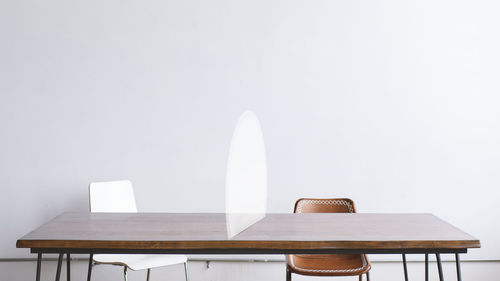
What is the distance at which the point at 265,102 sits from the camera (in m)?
3.11

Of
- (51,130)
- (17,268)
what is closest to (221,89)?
(51,130)

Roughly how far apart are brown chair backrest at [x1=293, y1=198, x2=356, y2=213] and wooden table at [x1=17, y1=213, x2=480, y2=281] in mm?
575

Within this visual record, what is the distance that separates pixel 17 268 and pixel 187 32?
6.50ft

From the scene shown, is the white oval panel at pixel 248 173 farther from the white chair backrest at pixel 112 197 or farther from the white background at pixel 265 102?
the white chair backrest at pixel 112 197

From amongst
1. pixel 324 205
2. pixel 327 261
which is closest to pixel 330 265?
pixel 327 261

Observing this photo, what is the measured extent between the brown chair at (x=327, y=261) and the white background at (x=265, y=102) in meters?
0.39

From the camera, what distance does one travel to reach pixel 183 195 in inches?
123

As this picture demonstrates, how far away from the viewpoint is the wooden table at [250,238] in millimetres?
1743

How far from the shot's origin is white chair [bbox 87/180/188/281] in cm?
250

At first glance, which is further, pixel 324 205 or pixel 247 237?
pixel 324 205

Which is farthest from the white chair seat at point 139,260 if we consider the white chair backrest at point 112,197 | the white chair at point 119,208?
the white chair backrest at point 112,197

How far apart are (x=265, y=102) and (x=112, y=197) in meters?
1.17

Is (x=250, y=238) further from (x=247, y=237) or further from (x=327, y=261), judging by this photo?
(x=327, y=261)

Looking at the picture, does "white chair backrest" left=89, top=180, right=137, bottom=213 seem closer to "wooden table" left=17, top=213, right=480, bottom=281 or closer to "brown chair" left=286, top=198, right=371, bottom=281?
"wooden table" left=17, top=213, right=480, bottom=281
